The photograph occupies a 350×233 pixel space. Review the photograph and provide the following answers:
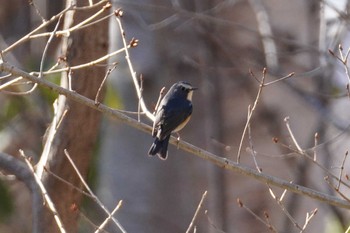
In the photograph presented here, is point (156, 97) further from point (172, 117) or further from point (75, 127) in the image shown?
point (172, 117)

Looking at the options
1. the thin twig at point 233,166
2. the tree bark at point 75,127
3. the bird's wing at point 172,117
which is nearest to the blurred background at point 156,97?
the tree bark at point 75,127

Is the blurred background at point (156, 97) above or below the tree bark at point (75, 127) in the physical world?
below

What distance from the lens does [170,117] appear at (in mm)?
5008

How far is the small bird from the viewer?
15.9 feet

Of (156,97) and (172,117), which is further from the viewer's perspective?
(156,97)

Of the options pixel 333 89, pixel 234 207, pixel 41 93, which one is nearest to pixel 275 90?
pixel 234 207

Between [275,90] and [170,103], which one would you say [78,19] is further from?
[275,90]

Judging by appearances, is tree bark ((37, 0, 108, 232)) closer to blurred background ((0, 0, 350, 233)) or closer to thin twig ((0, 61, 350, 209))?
blurred background ((0, 0, 350, 233))

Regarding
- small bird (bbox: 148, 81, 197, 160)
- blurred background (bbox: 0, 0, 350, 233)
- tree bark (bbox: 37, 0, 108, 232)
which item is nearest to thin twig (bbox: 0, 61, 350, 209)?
small bird (bbox: 148, 81, 197, 160)

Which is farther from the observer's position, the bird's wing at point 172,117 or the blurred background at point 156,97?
the blurred background at point 156,97

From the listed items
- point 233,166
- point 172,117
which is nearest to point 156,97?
point 172,117

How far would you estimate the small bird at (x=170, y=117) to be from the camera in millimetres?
4844

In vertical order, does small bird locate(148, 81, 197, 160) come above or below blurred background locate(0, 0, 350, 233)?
above

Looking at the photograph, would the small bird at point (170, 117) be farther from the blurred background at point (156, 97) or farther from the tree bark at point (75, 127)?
the blurred background at point (156, 97)
